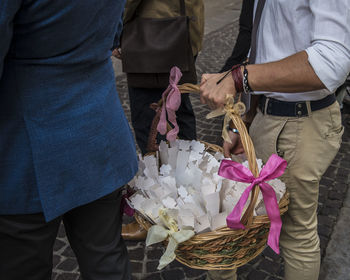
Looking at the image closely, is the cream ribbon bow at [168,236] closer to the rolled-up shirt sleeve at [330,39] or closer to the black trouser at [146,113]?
the rolled-up shirt sleeve at [330,39]

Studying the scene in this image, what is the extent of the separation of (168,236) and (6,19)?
803mm

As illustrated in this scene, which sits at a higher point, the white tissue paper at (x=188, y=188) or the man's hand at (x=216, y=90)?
the man's hand at (x=216, y=90)

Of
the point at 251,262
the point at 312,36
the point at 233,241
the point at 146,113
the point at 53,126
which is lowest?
the point at 251,262

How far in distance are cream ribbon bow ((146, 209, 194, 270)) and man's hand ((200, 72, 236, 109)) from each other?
1.32 ft

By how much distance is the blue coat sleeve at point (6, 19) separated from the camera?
91 centimetres

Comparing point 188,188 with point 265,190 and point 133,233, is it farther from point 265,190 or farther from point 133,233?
point 133,233

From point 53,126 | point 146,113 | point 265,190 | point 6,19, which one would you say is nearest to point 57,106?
point 53,126

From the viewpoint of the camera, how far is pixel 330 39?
1.18 m

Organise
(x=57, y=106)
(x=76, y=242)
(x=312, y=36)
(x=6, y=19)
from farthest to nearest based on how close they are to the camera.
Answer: (x=76, y=242) → (x=312, y=36) → (x=57, y=106) → (x=6, y=19)

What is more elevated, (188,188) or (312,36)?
(312,36)

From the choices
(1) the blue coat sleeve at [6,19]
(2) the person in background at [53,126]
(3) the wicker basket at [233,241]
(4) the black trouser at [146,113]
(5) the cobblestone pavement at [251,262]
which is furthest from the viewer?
(4) the black trouser at [146,113]

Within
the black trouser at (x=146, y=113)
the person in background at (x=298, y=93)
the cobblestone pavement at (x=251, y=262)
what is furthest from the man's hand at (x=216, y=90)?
the cobblestone pavement at (x=251, y=262)

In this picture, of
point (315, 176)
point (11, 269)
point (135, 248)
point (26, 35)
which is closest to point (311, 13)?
point (315, 176)

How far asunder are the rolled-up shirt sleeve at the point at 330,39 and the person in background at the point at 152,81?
1.11 metres
